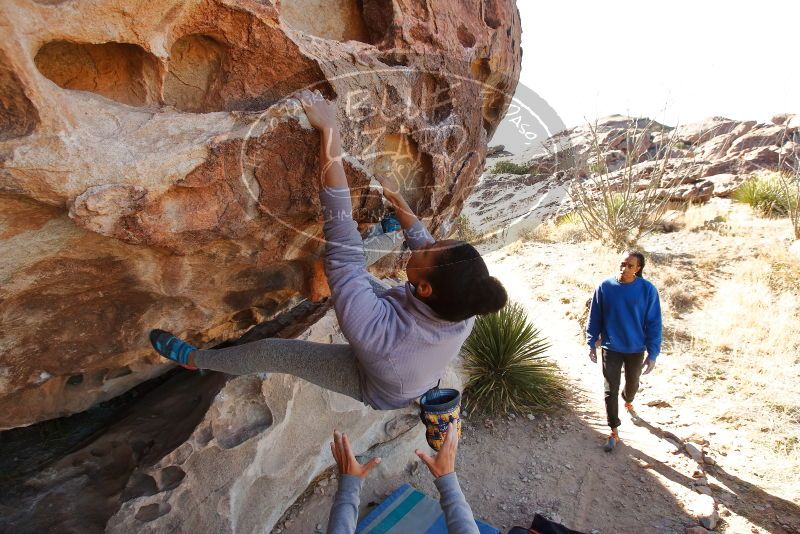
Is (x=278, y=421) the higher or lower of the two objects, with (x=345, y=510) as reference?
lower

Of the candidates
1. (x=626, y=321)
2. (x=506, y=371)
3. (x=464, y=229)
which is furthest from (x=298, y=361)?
(x=506, y=371)

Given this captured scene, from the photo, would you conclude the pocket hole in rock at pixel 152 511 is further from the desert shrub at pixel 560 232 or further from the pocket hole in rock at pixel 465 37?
the desert shrub at pixel 560 232

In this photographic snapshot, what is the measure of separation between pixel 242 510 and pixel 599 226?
10.0 m

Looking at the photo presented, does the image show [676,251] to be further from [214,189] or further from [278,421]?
[214,189]

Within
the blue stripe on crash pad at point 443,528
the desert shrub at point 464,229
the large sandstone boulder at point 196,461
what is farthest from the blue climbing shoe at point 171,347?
the desert shrub at point 464,229

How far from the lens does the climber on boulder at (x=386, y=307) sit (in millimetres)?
1880

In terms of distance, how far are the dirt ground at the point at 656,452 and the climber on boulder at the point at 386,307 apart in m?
1.87

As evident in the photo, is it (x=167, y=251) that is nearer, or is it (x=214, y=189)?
(x=214, y=189)

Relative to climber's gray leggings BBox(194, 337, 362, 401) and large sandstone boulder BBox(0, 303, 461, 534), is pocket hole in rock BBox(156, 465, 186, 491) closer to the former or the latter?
large sandstone boulder BBox(0, 303, 461, 534)

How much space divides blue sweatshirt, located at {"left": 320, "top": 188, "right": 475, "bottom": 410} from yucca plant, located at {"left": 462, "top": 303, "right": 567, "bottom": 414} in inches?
140

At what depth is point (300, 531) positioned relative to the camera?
3.68 m

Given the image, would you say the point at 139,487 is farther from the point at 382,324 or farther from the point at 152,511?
the point at 382,324

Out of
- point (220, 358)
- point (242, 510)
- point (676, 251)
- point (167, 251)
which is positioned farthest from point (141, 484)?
point (676, 251)

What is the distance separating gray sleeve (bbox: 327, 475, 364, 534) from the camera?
1.86 meters
